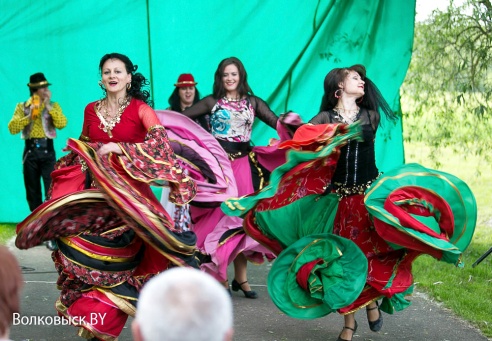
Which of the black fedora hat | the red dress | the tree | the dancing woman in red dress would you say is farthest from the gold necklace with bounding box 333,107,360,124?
the black fedora hat

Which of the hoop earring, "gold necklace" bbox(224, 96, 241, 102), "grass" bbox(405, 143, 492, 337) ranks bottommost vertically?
"grass" bbox(405, 143, 492, 337)

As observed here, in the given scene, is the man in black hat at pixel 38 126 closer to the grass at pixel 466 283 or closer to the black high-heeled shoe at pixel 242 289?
the black high-heeled shoe at pixel 242 289

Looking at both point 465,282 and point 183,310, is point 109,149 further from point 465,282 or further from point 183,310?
point 465,282

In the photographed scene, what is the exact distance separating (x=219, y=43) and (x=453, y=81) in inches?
91.5

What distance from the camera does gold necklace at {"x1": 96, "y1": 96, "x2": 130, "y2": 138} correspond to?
5195 millimetres

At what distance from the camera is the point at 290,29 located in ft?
27.3

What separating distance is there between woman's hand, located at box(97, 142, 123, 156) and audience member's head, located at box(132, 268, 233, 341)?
2.98m

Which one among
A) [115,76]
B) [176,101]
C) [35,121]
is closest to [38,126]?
[35,121]

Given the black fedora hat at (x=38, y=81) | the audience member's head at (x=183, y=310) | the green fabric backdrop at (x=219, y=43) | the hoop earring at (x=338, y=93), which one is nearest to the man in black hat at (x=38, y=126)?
the black fedora hat at (x=38, y=81)

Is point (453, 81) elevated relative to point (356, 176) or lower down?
elevated

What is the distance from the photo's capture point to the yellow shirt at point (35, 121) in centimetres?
805

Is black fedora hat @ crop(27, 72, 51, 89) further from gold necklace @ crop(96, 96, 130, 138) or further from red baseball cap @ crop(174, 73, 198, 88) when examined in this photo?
gold necklace @ crop(96, 96, 130, 138)

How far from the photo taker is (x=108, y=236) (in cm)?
477

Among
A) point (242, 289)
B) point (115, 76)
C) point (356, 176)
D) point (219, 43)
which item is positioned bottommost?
point (242, 289)
